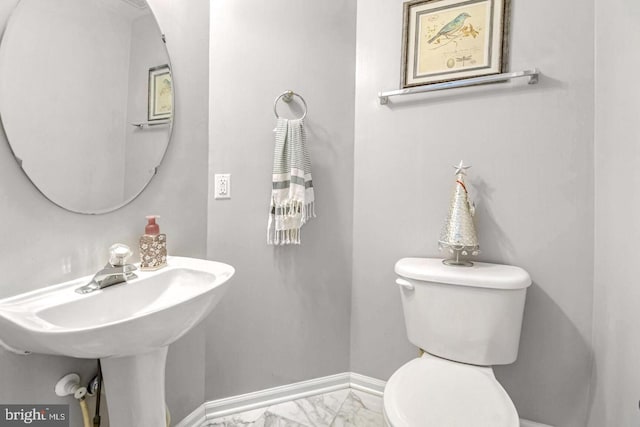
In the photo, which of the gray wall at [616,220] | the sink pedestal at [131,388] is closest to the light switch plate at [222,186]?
the sink pedestal at [131,388]

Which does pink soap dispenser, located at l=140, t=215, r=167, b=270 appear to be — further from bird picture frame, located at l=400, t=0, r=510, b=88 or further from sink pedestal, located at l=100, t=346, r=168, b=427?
bird picture frame, located at l=400, t=0, r=510, b=88

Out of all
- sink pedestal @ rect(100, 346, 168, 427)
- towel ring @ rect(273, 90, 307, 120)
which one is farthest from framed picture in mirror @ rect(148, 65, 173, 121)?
sink pedestal @ rect(100, 346, 168, 427)

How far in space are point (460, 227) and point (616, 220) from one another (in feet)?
1.54

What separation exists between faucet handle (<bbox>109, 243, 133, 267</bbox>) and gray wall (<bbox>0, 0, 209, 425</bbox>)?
0.17ft

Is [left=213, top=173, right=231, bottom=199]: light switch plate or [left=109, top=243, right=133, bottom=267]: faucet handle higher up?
[left=213, top=173, right=231, bottom=199]: light switch plate

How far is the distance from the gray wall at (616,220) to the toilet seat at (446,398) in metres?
0.37

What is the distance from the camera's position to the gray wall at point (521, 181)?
4.04ft

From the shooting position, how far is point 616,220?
1030 mm

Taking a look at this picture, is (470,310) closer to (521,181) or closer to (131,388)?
(521,181)

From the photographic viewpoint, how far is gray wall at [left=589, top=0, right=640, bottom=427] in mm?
911

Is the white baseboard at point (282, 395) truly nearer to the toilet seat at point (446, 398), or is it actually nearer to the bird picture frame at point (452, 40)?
the toilet seat at point (446, 398)

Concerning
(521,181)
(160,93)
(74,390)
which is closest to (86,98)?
(160,93)

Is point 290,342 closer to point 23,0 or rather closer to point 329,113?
point 329,113

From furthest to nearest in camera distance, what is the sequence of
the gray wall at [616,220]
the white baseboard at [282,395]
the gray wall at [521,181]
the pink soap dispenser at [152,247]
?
the white baseboard at [282,395] < the gray wall at [521,181] < the pink soap dispenser at [152,247] < the gray wall at [616,220]
